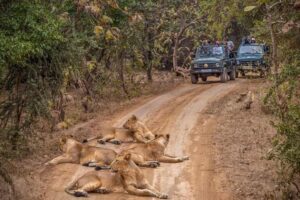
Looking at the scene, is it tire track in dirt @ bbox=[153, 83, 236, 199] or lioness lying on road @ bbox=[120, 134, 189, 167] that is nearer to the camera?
tire track in dirt @ bbox=[153, 83, 236, 199]

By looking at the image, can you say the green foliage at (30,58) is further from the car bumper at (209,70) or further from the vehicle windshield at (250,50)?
the vehicle windshield at (250,50)

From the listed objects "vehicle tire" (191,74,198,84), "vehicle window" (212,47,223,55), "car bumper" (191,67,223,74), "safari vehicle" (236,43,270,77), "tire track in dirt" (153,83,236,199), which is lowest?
"tire track in dirt" (153,83,236,199)

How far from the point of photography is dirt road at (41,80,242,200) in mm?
11526

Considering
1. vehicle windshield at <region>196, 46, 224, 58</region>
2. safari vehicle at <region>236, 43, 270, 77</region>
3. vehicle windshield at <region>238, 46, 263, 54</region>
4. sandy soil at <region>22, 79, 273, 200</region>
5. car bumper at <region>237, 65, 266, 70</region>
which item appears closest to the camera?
sandy soil at <region>22, 79, 273, 200</region>

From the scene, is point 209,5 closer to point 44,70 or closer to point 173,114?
point 173,114

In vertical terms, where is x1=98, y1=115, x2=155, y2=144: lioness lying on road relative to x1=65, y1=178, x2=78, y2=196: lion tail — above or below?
above

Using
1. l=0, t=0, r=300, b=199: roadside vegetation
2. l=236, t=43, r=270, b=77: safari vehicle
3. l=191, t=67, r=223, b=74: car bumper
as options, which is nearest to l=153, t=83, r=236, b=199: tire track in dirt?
l=0, t=0, r=300, b=199: roadside vegetation

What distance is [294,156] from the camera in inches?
395

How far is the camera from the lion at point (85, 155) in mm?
12866

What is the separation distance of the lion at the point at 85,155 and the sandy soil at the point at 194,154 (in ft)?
0.67

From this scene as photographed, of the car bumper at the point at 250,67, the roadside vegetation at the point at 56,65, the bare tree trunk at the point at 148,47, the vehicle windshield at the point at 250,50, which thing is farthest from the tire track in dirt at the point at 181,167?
the vehicle windshield at the point at 250,50

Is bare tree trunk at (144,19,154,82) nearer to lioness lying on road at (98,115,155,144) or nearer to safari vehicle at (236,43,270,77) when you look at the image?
safari vehicle at (236,43,270,77)

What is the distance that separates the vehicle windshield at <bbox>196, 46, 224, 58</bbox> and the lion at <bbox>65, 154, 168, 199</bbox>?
21.0 m

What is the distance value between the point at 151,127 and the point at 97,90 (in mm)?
7340
